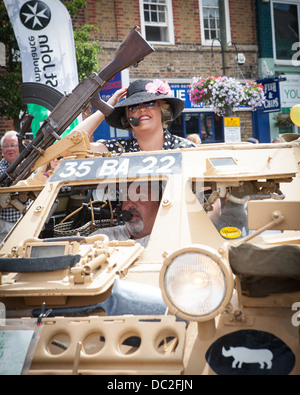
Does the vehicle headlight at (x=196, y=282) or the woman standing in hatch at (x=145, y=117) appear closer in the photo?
the vehicle headlight at (x=196, y=282)

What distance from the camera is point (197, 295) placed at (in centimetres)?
213

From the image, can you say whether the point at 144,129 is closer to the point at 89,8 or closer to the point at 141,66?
the point at 89,8

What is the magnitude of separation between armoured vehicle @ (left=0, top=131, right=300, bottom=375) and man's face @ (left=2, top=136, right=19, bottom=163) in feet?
9.12

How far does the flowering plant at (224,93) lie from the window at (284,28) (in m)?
5.29

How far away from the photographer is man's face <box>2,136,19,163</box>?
677 cm

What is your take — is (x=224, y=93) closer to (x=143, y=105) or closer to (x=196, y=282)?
(x=143, y=105)

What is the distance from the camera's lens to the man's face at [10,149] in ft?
22.2

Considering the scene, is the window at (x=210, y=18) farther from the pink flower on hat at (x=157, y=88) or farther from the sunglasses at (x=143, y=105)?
the sunglasses at (x=143, y=105)

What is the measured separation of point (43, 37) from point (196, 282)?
763 centimetres

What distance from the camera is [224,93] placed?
11.4 metres

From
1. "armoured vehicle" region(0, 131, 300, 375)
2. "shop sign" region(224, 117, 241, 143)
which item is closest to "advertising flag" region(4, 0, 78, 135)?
"shop sign" region(224, 117, 241, 143)

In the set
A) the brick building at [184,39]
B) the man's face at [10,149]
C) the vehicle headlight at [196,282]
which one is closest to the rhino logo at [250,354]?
the vehicle headlight at [196,282]

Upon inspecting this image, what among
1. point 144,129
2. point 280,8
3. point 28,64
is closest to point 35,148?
point 144,129

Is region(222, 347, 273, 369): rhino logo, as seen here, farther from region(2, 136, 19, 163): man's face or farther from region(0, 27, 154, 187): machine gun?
region(2, 136, 19, 163): man's face
